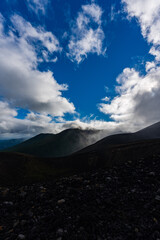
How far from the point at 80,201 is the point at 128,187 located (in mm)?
2930

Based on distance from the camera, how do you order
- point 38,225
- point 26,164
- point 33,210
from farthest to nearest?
point 26,164, point 33,210, point 38,225

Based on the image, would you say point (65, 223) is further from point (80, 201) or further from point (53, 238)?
point (80, 201)

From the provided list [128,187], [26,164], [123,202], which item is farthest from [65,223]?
[26,164]

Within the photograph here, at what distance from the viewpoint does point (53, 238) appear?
3.43 metres

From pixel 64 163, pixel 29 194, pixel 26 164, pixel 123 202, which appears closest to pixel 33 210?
pixel 29 194

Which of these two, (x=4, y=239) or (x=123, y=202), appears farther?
(x=123, y=202)

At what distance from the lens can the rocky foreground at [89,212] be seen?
3.53m

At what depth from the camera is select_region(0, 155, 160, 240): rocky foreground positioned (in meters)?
3.53

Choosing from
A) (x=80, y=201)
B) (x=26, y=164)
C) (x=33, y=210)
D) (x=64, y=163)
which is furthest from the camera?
(x=64, y=163)

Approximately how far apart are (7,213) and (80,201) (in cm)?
348

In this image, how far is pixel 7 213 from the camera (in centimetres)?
498

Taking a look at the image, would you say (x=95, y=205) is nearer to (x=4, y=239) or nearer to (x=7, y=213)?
(x=4, y=239)

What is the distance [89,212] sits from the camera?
4.45 metres

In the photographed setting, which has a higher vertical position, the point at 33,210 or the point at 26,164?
the point at 33,210
